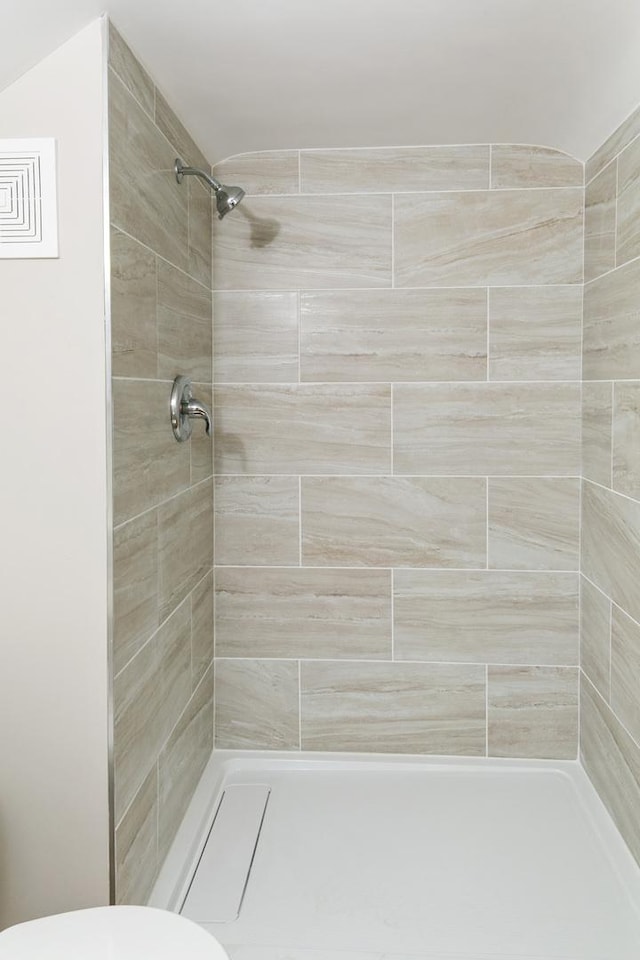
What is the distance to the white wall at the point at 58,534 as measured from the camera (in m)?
1.58

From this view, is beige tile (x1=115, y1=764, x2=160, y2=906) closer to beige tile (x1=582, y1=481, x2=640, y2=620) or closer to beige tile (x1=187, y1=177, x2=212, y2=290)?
beige tile (x1=582, y1=481, x2=640, y2=620)

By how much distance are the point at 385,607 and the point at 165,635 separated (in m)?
0.85

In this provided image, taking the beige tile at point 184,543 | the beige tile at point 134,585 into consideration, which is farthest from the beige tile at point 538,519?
the beige tile at point 134,585

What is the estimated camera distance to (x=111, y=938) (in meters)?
1.33

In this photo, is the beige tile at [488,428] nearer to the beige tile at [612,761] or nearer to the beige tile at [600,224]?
the beige tile at [600,224]

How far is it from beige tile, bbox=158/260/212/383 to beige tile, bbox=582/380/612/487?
3.93 feet

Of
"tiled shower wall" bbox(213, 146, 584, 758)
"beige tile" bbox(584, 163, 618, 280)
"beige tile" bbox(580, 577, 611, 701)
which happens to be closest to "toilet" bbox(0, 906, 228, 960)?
"tiled shower wall" bbox(213, 146, 584, 758)

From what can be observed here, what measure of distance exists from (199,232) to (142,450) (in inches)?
34.8

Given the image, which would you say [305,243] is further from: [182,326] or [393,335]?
[182,326]

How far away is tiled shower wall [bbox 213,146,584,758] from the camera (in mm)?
2531

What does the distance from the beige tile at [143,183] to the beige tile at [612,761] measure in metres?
1.76

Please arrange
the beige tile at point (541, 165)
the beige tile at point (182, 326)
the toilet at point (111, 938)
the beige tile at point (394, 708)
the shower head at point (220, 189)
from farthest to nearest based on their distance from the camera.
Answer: the beige tile at point (394, 708) → the beige tile at point (541, 165) → the shower head at point (220, 189) → the beige tile at point (182, 326) → the toilet at point (111, 938)

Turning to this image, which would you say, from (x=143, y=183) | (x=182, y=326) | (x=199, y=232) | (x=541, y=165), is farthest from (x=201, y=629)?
(x=541, y=165)

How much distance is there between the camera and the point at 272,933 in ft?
6.03
